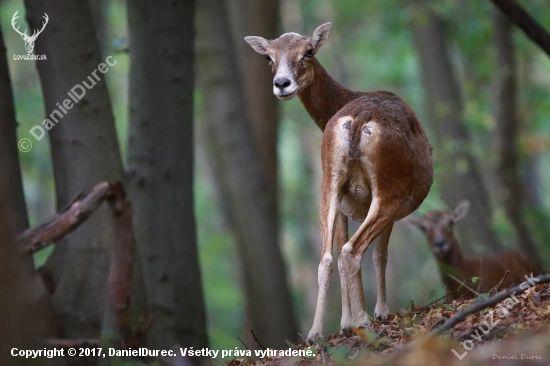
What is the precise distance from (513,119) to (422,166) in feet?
37.5

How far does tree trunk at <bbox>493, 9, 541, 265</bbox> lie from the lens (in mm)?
16609

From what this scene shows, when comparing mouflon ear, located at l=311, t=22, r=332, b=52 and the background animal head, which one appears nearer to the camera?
mouflon ear, located at l=311, t=22, r=332, b=52

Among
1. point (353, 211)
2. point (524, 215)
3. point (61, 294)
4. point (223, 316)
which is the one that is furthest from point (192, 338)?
point (223, 316)

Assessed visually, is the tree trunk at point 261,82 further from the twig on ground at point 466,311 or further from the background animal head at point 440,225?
the twig on ground at point 466,311

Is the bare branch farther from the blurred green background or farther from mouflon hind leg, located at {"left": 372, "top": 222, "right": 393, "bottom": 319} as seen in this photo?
the blurred green background

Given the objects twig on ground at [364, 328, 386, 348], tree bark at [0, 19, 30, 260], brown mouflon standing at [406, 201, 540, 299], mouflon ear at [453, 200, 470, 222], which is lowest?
brown mouflon standing at [406, 201, 540, 299]

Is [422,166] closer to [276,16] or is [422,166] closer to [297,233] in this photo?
[276,16]

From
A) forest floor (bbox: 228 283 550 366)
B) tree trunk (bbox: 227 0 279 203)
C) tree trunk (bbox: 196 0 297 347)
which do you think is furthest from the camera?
tree trunk (bbox: 227 0 279 203)

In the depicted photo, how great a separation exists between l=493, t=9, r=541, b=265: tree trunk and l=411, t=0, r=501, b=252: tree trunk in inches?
32.1

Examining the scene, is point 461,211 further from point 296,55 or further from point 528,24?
point 296,55

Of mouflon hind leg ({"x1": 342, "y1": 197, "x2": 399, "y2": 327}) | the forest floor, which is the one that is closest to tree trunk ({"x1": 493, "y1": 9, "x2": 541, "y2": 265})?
the forest floor

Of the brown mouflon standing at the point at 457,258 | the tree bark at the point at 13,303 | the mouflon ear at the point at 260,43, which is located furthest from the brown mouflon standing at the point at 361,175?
the brown mouflon standing at the point at 457,258

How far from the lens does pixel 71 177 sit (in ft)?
25.5

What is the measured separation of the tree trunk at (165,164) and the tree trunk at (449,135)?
27.4 ft
